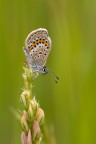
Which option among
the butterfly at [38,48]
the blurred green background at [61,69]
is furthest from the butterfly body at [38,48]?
the blurred green background at [61,69]

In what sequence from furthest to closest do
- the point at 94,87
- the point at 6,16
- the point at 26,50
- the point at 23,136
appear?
the point at 6,16
the point at 94,87
the point at 26,50
the point at 23,136

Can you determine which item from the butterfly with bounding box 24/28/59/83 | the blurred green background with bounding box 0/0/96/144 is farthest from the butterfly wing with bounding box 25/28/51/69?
the blurred green background with bounding box 0/0/96/144

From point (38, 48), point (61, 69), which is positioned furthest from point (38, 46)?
point (61, 69)

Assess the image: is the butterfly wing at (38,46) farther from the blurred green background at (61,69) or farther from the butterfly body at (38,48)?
the blurred green background at (61,69)

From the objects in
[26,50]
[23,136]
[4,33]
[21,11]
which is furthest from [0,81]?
[23,136]

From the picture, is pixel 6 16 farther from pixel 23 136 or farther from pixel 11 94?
pixel 23 136

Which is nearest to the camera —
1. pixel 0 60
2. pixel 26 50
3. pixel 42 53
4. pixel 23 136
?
pixel 23 136

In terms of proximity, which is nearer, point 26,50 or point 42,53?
point 26,50
